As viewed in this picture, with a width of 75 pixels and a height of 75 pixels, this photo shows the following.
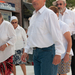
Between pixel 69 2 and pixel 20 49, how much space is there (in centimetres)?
1128

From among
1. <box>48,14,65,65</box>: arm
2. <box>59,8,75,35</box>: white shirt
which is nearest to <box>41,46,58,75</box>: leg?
<box>48,14,65,65</box>: arm

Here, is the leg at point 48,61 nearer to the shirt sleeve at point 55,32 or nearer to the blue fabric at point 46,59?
the blue fabric at point 46,59

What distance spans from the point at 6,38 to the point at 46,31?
6.91 feet

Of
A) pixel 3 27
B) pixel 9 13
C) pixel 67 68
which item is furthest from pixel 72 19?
pixel 9 13

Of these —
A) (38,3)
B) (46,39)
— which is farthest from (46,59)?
(38,3)

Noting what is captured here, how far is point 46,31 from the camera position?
2697 mm

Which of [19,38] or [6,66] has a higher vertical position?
[19,38]

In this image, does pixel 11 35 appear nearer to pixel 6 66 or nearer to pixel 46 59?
pixel 6 66

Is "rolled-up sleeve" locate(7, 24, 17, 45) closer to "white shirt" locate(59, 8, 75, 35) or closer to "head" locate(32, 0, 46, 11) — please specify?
"white shirt" locate(59, 8, 75, 35)

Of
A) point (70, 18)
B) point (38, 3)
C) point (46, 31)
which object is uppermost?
point (38, 3)

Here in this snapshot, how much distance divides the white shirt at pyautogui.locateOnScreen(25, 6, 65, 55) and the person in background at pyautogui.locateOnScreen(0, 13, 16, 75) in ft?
6.29

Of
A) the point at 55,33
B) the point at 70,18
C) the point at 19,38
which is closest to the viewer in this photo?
the point at 55,33

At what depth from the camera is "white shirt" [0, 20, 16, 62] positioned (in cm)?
457

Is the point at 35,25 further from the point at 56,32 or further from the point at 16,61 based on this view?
the point at 16,61
